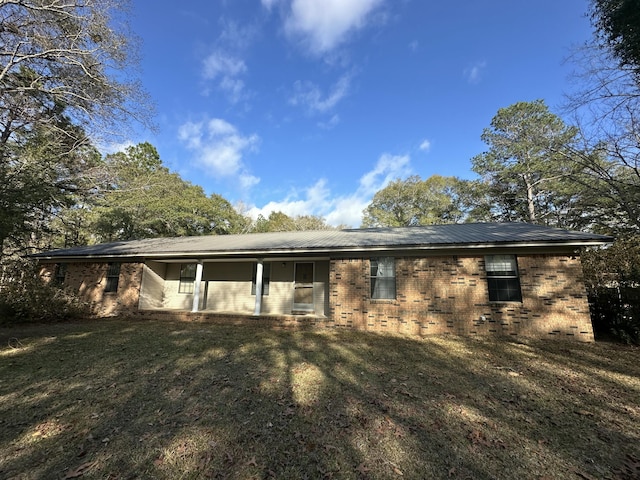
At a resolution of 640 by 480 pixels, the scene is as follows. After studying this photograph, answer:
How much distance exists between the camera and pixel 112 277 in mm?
13023

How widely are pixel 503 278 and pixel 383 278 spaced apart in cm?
353

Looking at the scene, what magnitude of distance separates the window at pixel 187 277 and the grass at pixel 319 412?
6466mm

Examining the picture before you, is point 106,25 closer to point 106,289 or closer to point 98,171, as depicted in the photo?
point 98,171

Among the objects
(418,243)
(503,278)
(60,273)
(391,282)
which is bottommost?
(391,282)

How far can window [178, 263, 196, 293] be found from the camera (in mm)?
13633

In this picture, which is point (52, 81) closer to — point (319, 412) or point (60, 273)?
point (60, 273)

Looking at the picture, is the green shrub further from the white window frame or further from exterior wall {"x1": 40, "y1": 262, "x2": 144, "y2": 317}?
the white window frame

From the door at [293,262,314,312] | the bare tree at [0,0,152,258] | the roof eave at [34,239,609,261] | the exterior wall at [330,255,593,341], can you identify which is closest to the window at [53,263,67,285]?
the roof eave at [34,239,609,261]

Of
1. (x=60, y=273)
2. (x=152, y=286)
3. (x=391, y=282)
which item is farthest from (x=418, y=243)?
(x=60, y=273)

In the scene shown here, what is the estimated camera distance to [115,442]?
3.26 m

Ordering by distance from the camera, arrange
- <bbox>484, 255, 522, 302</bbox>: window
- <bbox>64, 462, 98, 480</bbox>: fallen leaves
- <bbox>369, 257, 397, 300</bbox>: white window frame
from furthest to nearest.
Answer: <bbox>369, 257, 397, 300</bbox>: white window frame
<bbox>484, 255, 522, 302</bbox>: window
<bbox>64, 462, 98, 480</bbox>: fallen leaves

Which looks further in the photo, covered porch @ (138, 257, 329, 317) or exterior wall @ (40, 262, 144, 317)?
exterior wall @ (40, 262, 144, 317)

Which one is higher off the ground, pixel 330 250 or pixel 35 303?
pixel 330 250

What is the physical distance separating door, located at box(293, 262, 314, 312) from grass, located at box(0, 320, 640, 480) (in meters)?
4.69
